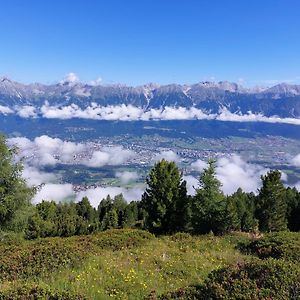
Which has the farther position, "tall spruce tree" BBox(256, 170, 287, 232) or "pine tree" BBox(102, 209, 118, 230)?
"pine tree" BBox(102, 209, 118, 230)

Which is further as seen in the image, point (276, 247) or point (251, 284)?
point (276, 247)

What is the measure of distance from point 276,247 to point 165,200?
26.5 meters

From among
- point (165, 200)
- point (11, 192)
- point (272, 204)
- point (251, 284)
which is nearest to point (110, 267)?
point (251, 284)

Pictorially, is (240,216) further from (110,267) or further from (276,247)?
(110,267)

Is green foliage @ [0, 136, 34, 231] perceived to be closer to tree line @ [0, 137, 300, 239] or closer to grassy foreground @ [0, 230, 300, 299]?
tree line @ [0, 137, 300, 239]

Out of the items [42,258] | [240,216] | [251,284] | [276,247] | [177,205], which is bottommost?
[240,216]

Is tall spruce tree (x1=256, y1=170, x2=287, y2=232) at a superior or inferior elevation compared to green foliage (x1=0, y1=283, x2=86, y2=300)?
inferior

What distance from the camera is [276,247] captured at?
56.3ft

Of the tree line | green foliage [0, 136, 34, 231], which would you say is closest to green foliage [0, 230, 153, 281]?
green foliage [0, 136, 34, 231]

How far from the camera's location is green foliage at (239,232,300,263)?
1555cm

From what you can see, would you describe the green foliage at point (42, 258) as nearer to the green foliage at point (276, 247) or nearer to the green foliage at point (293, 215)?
the green foliage at point (276, 247)

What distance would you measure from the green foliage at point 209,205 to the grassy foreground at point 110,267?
18856mm

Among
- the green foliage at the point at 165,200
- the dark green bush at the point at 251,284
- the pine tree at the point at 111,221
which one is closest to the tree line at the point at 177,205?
the green foliage at the point at 165,200

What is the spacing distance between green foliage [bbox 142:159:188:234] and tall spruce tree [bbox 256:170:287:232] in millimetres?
18787
